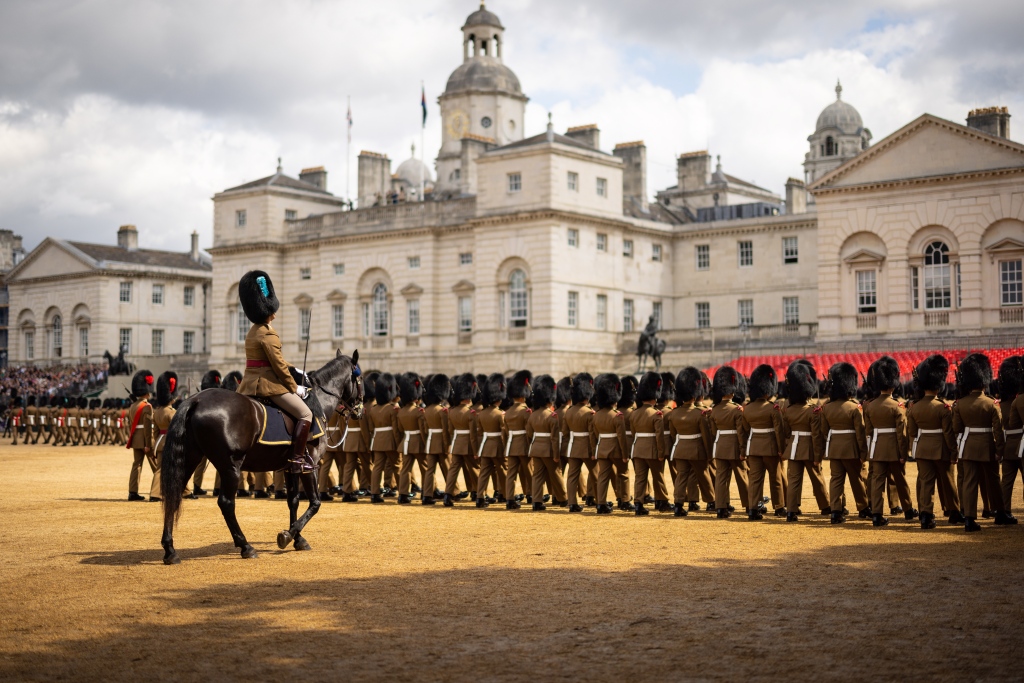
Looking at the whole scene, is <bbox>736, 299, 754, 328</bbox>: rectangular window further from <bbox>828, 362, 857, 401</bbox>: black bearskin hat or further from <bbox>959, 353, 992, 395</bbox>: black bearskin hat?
<bbox>959, 353, 992, 395</bbox>: black bearskin hat

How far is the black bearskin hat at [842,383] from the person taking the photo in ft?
52.8

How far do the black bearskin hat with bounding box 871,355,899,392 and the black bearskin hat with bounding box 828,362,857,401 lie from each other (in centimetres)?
27

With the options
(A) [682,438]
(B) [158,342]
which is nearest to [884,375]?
(A) [682,438]

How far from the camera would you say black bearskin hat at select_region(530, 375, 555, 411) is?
18844mm

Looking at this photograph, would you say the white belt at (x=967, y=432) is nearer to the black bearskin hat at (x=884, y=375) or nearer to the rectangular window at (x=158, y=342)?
the black bearskin hat at (x=884, y=375)

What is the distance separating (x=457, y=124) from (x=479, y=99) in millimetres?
2313

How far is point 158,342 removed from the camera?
77312mm

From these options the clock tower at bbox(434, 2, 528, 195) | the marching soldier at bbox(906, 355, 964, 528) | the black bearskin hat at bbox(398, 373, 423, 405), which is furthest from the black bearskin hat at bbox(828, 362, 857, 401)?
the clock tower at bbox(434, 2, 528, 195)

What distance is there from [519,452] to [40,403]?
98.6ft

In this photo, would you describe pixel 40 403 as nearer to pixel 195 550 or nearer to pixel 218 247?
pixel 218 247

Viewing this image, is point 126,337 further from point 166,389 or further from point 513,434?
point 513,434

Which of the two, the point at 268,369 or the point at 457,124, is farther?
the point at 457,124

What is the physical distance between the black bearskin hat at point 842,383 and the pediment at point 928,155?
33.3m

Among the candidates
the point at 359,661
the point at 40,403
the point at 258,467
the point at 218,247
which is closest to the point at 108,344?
the point at 218,247
